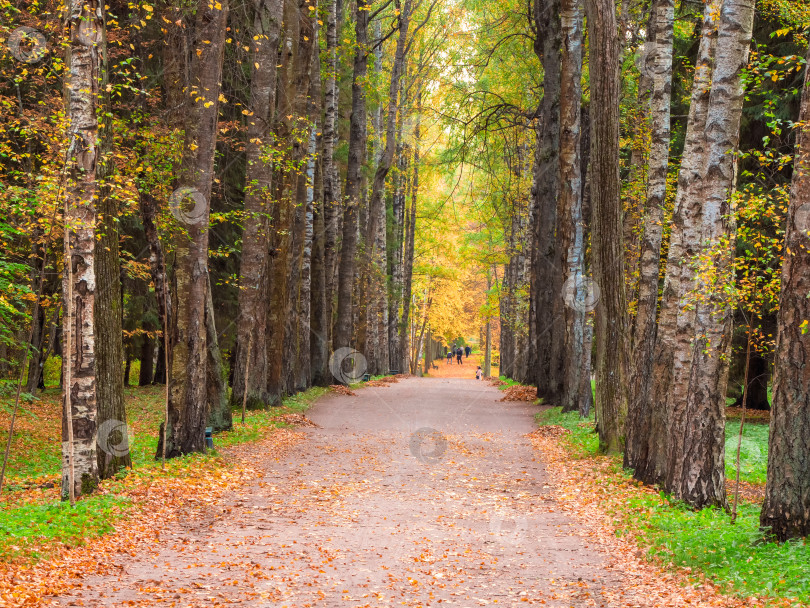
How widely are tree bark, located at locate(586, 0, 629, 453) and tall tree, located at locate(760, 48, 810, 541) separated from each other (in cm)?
552

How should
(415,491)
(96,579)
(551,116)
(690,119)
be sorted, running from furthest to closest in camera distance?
(551,116) < (415,491) < (690,119) < (96,579)

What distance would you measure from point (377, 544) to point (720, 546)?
11.0 ft

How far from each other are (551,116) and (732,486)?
1247 centimetres

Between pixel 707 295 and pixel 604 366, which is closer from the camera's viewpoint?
pixel 707 295

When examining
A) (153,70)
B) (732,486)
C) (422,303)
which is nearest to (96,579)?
(732,486)

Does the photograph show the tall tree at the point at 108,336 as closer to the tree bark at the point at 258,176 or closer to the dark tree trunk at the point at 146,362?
the tree bark at the point at 258,176

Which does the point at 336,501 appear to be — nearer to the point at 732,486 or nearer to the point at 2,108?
the point at 732,486

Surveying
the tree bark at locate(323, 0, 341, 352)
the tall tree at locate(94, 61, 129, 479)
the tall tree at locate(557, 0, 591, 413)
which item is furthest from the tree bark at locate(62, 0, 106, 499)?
the tree bark at locate(323, 0, 341, 352)

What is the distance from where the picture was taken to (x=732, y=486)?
11219mm

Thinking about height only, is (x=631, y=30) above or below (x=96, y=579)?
above

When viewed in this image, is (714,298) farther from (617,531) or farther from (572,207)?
(572,207)

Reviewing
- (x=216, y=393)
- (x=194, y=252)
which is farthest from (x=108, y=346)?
(x=216, y=393)

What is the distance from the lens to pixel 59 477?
10203 mm

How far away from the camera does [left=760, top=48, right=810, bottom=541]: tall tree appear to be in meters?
6.35
